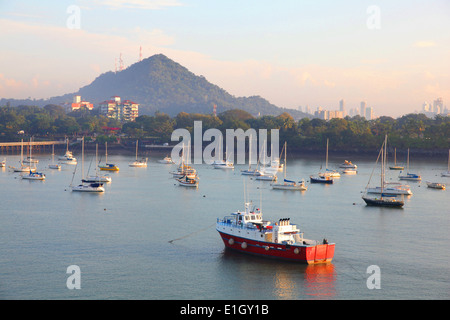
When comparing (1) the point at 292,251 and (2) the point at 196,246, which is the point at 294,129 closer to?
(2) the point at 196,246

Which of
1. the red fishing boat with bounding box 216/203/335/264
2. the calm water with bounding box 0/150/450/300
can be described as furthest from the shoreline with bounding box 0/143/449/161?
the red fishing boat with bounding box 216/203/335/264

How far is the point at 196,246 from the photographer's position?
96.7 ft

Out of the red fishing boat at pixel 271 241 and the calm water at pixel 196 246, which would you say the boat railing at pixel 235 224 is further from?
the calm water at pixel 196 246

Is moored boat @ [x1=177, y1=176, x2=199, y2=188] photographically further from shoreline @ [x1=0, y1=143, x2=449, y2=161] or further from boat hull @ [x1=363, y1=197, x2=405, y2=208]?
shoreline @ [x1=0, y1=143, x2=449, y2=161]

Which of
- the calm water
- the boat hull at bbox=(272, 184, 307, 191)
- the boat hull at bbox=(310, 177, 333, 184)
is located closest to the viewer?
the calm water

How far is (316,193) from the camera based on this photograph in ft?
171

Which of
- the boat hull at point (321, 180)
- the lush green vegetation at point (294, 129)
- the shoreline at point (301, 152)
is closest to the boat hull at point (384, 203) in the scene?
the boat hull at point (321, 180)

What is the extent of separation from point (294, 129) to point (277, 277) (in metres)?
99.1

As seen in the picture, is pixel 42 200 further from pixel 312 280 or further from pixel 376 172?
pixel 376 172

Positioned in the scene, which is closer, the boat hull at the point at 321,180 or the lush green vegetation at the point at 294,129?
the boat hull at the point at 321,180

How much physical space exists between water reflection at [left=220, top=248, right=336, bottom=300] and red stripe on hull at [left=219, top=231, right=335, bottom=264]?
0.27m

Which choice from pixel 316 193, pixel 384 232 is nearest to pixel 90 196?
pixel 316 193

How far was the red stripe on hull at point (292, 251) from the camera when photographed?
25344 millimetres

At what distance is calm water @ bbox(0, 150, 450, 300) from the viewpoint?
904 inches
